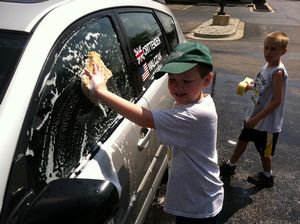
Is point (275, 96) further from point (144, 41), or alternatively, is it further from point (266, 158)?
point (144, 41)

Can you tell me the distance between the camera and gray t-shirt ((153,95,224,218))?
210 cm

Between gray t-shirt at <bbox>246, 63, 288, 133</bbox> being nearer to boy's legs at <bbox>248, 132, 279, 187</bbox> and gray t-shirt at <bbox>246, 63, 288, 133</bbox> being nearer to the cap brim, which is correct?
boy's legs at <bbox>248, 132, 279, 187</bbox>

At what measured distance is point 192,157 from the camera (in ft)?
7.27

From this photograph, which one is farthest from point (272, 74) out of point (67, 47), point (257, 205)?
point (67, 47)

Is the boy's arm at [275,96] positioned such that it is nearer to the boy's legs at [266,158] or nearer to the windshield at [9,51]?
the boy's legs at [266,158]

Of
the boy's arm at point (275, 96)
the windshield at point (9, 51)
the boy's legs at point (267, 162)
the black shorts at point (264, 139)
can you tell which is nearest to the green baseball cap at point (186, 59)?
the windshield at point (9, 51)

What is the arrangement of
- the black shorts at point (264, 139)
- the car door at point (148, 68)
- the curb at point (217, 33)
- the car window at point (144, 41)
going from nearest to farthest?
the car door at point (148, 68), the car window at point (144, 41), the black shorts at point (264, 139), the curb at point (217, 33)

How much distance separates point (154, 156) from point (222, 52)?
375 inches

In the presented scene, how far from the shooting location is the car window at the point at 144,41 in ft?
9.10

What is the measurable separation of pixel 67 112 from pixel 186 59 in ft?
1.97

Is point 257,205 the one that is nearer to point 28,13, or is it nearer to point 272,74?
point 272,74

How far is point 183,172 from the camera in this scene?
89.0 inches

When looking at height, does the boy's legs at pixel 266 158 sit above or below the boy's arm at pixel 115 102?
below

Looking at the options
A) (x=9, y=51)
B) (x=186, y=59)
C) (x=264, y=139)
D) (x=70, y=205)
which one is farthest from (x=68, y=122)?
(x=264, y=139)
